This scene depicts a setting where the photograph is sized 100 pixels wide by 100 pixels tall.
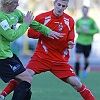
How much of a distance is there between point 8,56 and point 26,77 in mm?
400

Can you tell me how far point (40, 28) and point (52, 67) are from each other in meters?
0.86

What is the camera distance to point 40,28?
7.86 metres

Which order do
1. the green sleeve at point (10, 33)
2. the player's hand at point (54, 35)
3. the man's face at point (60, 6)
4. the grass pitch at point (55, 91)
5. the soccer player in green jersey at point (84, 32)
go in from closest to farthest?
the green sleeve at point (10, 33) → the player's hand at point (54, 35) → the man's face at point (60, 6) → the grass pitch at point (55, 91) → the soccer player in green jersey at point (84, 32)

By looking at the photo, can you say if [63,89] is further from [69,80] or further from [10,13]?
[10,13]

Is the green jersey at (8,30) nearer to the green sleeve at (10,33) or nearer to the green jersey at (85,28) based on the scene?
the green sleeve at (10,33)

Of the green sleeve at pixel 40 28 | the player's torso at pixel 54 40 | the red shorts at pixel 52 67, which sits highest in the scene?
the green sleeve at pixel 40 28

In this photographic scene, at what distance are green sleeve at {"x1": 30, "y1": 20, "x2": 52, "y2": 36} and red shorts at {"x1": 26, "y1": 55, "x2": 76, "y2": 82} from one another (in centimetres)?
65

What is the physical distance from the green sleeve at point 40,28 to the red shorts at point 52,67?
65 centimetres

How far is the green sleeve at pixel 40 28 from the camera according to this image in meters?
7.77

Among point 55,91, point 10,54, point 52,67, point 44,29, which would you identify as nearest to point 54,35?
point 44,29

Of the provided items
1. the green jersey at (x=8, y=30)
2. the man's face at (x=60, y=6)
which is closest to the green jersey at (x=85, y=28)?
the man's face at (x=60, y=6)

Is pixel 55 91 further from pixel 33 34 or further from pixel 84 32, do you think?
pixel 84 32

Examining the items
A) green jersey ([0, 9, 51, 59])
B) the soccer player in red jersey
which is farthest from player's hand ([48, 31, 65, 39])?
green jersey ([0, 9, 51, 59])

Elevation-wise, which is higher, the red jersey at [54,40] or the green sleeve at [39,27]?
the green sleeve at [39,27]
